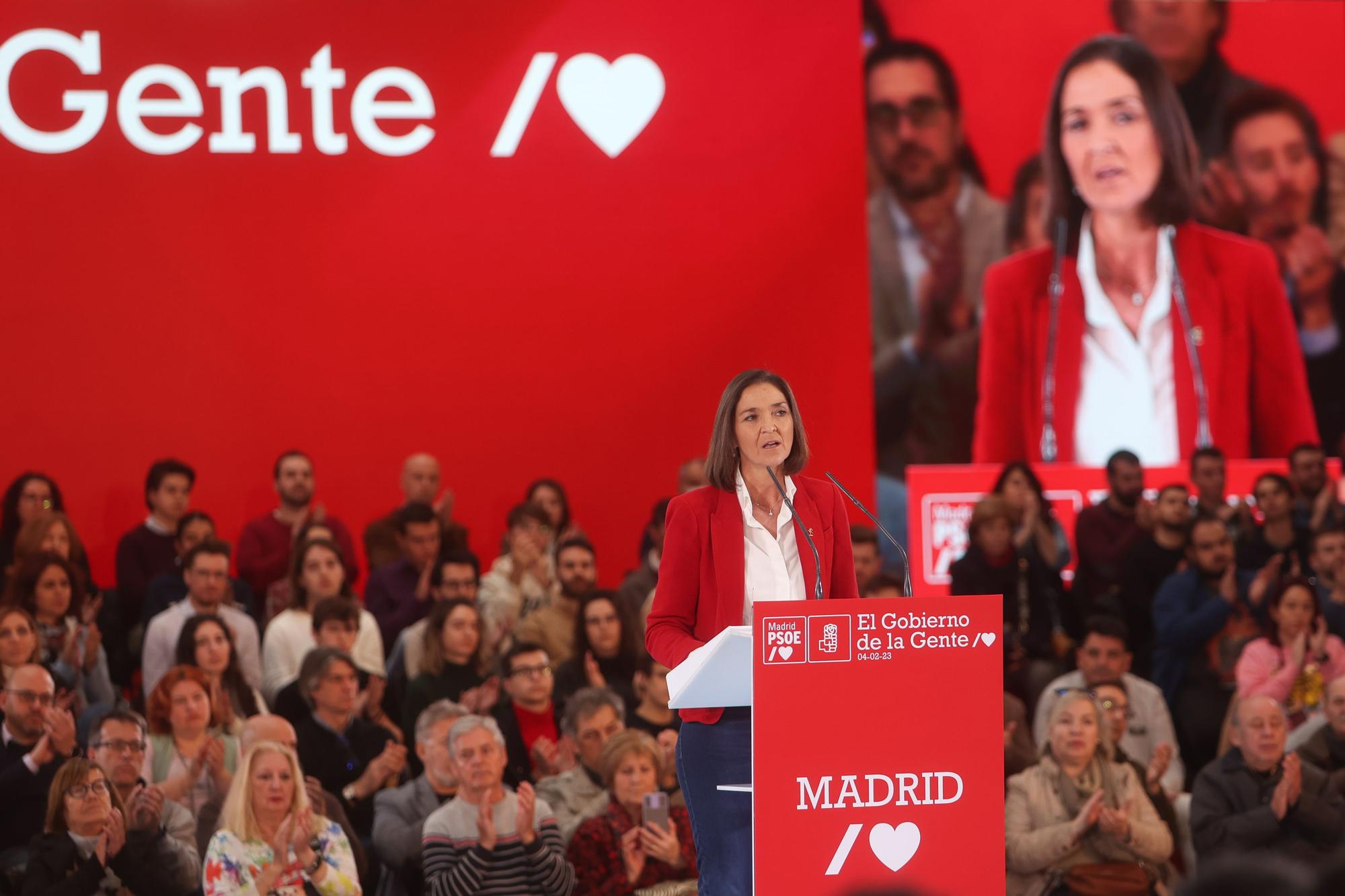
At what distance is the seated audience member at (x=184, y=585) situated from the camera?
6359 mm

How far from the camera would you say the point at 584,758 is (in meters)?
5.48

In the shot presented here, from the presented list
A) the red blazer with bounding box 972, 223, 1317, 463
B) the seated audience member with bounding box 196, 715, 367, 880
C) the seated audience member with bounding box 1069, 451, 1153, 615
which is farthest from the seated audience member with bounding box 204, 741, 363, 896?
the red blazer with bounding box 972, 223, 1317, 463

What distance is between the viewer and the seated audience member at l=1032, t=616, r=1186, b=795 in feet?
20.0

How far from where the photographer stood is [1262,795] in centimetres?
552

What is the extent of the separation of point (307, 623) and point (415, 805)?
1199 mm

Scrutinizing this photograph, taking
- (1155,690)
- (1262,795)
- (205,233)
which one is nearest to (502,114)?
(205,233)

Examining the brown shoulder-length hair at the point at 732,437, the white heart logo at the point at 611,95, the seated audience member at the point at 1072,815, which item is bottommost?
the seated audience member at the point at 1072,815

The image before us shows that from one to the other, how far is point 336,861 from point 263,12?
14.4 ft

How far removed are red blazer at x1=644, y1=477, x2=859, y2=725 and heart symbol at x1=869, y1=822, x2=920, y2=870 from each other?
0.37m

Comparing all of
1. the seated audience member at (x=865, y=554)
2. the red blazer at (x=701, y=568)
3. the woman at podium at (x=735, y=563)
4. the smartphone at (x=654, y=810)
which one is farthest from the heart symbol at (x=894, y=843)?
the seated audience member at (x=865, y=554)

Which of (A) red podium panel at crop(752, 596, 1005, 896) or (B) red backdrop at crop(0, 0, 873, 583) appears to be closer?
(A) red podium panel at crop(752, 596, 1005, 896)

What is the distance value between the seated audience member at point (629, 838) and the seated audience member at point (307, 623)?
1.16m

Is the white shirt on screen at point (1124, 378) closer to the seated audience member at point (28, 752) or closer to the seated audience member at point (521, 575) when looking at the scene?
the seated audience member at point (521, 575)

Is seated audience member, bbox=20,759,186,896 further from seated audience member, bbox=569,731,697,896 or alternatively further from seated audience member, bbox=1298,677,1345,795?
seated audience member, bbox=1298,677,1345,795
